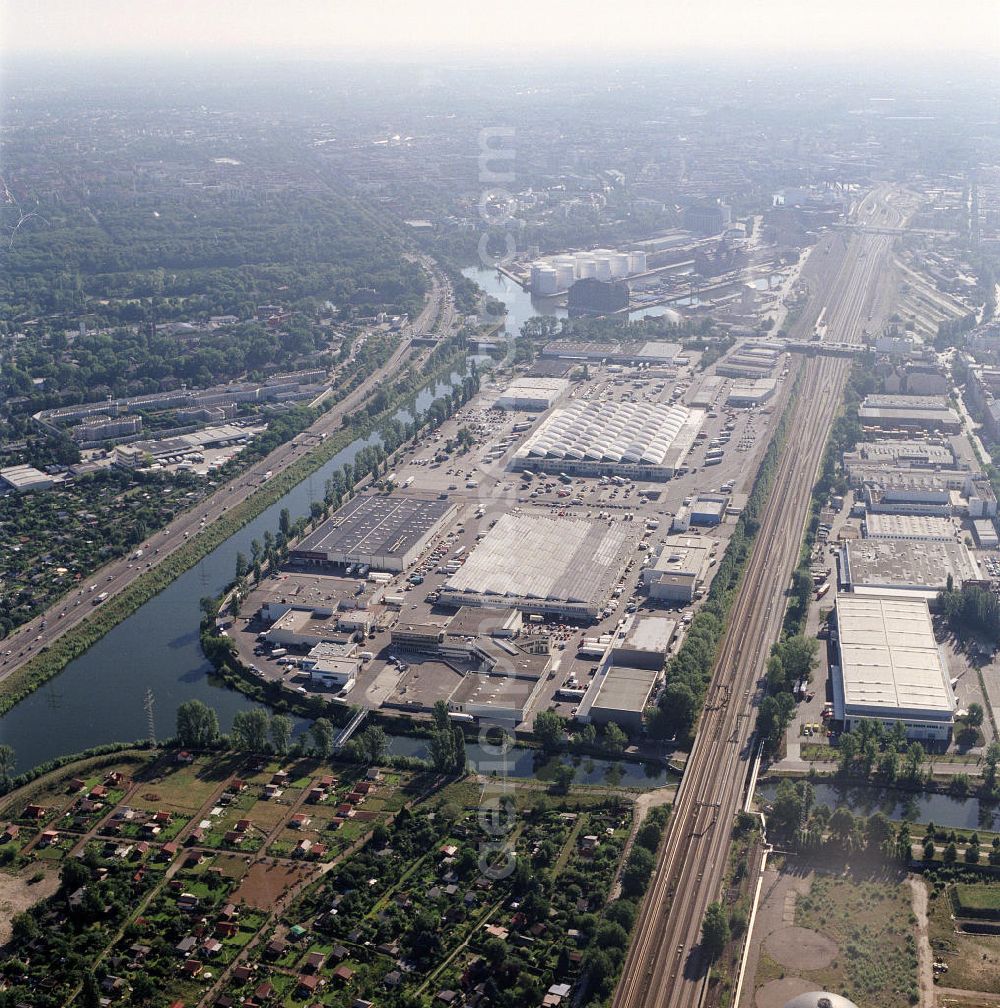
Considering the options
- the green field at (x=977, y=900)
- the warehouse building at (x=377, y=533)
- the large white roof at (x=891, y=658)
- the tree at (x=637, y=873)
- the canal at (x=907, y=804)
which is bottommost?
the canal at (x=907, y=804)

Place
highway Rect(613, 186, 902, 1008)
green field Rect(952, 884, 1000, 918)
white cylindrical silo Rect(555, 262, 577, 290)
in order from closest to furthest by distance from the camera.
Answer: highway Rect(613, 186, 902, 1008), green field Rect(952, 884, 1000, 918), white cylindrical silo Rect(555, 262, 577, 290)

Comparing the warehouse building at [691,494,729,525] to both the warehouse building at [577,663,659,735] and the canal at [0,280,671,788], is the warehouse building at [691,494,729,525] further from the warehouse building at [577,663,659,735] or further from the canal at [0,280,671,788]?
the canal at [0,280,671,788]

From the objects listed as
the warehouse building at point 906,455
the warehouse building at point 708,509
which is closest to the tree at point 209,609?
the warehouse building at point 708,509

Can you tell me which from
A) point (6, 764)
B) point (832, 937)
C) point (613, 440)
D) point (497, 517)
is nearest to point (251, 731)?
point (6, 764)

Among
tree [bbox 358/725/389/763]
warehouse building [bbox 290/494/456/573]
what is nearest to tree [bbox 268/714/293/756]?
tree [bbox 358/725/389/763]

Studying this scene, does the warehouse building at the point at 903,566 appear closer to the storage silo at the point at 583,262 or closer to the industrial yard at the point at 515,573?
the industrial yard at the point at 515,573

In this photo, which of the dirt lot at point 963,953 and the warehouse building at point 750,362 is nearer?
the dirt lot at point 963,953

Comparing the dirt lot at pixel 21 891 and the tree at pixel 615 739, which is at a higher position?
the tree at pixel 615 739

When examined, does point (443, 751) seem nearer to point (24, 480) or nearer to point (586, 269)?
point (24, 480)
